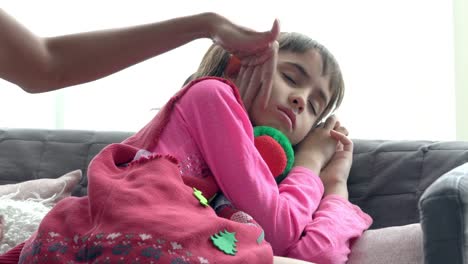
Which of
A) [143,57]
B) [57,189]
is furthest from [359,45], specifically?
[143,57]

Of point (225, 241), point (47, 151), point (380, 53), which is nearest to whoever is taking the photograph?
point (225, 241)

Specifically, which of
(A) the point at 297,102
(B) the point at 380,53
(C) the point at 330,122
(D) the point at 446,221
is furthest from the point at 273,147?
(B) the point at 380,53

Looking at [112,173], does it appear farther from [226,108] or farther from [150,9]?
[150,9]

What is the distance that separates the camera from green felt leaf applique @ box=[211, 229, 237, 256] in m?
0.97

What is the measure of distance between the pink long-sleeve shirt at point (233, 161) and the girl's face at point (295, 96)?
21cm

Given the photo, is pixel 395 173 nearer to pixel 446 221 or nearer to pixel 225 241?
pixel 446 221

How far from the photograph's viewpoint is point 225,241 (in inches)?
38.9

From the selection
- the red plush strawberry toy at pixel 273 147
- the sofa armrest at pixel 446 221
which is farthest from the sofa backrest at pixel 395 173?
the sofa armrest at pixel 446 221

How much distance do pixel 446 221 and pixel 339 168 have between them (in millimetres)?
615

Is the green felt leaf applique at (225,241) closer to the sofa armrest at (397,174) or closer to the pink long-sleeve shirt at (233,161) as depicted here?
the pink long-sleeve shirt at (233,161)

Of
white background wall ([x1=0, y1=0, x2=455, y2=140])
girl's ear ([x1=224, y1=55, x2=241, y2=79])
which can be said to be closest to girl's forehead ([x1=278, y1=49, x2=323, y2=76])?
girl's ear ([x1=224, y1=55, x2=241, y2=79])

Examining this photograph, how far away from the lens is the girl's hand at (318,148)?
1647 millimetres

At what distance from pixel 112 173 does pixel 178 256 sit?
0.22 meters

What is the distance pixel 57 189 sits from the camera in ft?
6.53
